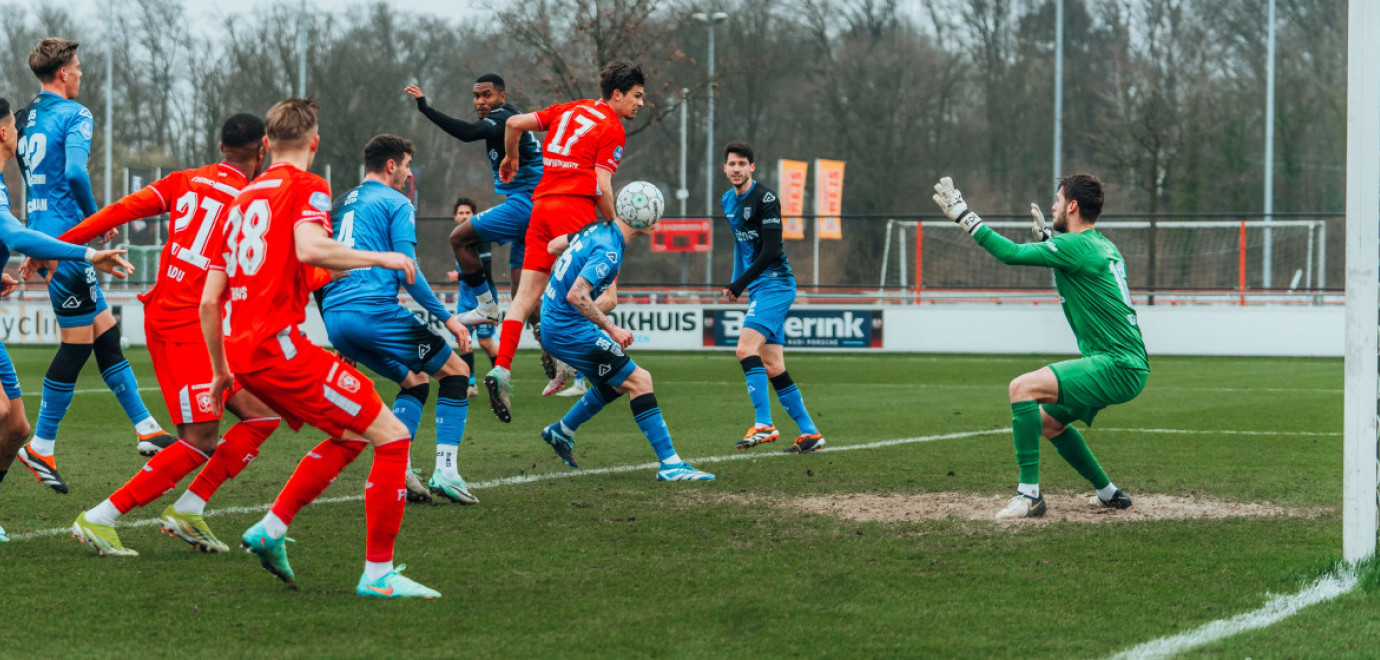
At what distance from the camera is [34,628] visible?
4.31m

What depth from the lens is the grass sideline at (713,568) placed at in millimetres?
4160

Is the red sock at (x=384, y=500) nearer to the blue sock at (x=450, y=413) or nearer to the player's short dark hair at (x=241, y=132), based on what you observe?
the player's short dark hair at (x=241, y=132)

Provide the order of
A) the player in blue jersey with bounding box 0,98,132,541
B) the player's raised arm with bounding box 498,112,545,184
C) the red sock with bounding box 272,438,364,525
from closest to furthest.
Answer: the red sock with bounding box 272,438,364,525 → the player in blue jersey with bounding box 0,98,132,541 → the player's raised arm with bounding box 498,112,545,184

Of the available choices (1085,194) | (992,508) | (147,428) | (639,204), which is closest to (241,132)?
(639,204)

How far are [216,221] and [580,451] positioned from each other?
4.16m

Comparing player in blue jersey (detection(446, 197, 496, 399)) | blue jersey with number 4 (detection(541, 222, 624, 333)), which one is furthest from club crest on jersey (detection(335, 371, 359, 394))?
blue jersey with number 4 (detection(541, 222, 624, 333))

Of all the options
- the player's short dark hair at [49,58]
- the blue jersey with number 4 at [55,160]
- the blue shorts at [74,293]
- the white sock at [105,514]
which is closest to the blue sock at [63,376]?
the blue shorts at [74,293]

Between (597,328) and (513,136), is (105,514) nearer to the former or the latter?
(597,328)

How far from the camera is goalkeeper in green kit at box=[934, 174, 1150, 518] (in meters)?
6.25

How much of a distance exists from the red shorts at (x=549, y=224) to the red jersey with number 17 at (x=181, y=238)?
10.1 feet

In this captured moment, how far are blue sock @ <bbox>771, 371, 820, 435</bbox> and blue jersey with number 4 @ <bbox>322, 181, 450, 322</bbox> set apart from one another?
3.41 m

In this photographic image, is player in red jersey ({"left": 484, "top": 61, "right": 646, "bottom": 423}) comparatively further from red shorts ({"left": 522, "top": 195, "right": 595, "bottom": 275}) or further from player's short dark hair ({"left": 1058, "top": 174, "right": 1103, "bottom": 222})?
player's short dark hair ({"left": 1058, "top": 174, "right": 1103, "bottom": 222})

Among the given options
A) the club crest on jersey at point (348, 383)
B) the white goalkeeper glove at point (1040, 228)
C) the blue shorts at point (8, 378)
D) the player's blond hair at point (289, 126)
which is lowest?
the blue shorts at point (8, 378)

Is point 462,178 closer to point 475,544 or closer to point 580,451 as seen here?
point 580,451
